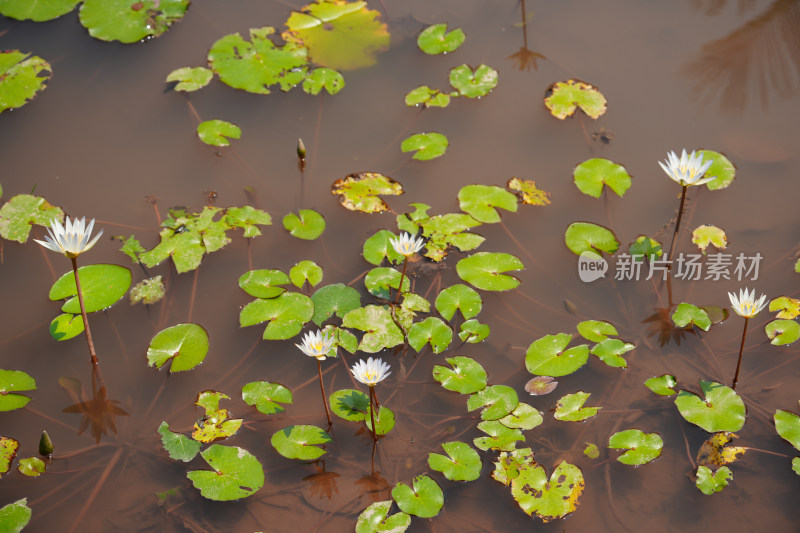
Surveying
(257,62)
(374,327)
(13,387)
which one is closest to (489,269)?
(374,327)

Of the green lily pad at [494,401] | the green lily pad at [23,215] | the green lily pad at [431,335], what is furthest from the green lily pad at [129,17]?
the green lily pad at [494,401]

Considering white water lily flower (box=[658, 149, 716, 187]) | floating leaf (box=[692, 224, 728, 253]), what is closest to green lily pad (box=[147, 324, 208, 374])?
white water lily flower (box=[658, 149, 716, 187])

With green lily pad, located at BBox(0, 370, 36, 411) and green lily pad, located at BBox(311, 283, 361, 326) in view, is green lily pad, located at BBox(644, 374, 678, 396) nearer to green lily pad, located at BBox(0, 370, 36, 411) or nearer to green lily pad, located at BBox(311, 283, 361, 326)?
green lily pad, located at BBox(311, 283, 361, 326)

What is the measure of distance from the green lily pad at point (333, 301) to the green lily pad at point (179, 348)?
51 cm

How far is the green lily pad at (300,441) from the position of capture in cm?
240

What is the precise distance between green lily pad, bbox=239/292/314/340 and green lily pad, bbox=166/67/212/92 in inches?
64.1

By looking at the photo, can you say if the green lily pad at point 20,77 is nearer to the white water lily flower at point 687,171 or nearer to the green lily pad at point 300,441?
the green lily pad at point 300,441

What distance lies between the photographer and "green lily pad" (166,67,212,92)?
373 centimetres

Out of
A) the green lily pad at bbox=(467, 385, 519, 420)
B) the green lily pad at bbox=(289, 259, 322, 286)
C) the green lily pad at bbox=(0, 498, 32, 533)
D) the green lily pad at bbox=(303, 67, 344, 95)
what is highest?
the green lily pad at bbox=(303, 67, 344, 95)

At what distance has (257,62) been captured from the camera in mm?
3812

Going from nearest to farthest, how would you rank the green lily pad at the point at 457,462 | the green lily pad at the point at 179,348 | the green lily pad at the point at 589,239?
the green lily pad at the point at 457,462 < the green lily pad at the point at 179,348 < the green lily pad at the point at 589,239

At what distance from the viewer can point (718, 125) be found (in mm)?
3559

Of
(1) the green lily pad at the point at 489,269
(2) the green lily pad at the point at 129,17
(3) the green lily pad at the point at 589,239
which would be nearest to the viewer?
(1) the green lily pad at the point at 489,269

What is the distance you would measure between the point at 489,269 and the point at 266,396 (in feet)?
3.88
